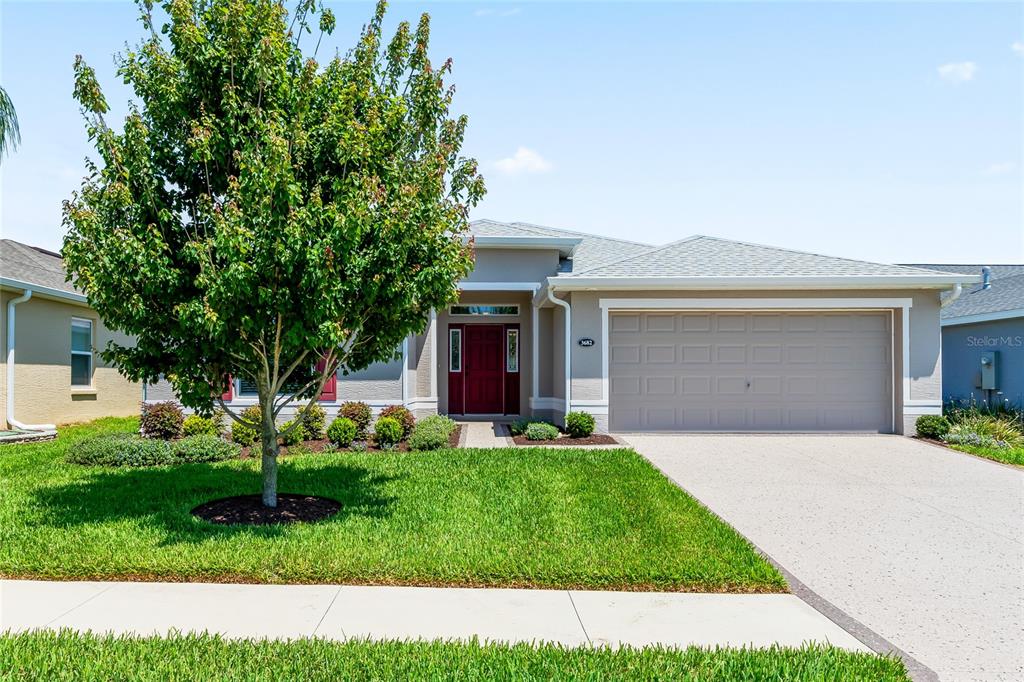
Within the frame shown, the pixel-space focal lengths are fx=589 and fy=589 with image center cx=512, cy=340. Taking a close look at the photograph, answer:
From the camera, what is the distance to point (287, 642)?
3.40 metres

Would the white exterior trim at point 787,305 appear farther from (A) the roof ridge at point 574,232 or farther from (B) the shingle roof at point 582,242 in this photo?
(A) the roof ridge at point 574,232

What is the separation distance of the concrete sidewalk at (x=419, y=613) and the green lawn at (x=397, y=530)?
0.61 ft

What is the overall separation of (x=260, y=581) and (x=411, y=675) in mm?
1928

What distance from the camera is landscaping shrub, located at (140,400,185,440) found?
1077cm

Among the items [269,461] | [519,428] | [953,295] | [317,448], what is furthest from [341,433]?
[953,295]

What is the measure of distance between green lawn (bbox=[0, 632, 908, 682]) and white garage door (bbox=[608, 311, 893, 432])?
8691mm

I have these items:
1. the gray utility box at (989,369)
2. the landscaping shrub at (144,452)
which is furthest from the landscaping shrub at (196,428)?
the gray utility box at (989,369)

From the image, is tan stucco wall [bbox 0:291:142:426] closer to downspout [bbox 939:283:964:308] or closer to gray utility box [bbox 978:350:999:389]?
downspout [bbox 939:283:964:308]

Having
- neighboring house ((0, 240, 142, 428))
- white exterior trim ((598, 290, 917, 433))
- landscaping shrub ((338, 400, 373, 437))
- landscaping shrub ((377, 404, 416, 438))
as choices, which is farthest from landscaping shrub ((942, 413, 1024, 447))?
neighboring house ((0, 240, 142, 428))

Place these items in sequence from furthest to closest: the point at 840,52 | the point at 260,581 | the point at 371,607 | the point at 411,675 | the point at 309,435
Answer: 1. the point at 309,435
2. the point at 840,52
3. the point at 260,581
4. the point at 371,607
5. the point at 411,675

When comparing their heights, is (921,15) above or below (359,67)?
above

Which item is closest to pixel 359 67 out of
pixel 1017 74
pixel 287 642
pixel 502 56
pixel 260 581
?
pixel 502 56

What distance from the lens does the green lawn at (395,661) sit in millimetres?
3051

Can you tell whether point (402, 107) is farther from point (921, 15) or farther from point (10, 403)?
point (10, 403)
